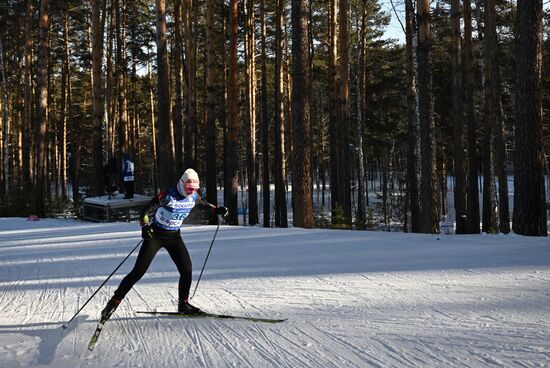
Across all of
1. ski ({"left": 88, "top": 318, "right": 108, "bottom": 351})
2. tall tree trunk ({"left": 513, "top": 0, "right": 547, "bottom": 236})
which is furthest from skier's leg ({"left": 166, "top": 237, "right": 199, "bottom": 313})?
tall tree trunk ({"left": 513, "top": 0, "right": 547, "bottom": 236})

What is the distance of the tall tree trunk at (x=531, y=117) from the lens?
919cm

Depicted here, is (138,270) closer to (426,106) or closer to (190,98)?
(426,106)

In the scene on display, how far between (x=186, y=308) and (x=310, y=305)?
4.57 feet

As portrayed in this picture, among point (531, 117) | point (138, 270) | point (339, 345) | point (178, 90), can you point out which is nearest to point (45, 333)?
point (138, 270)

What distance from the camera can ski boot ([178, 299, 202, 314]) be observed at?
512cm

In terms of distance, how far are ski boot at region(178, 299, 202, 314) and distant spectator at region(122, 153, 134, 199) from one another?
464 inches

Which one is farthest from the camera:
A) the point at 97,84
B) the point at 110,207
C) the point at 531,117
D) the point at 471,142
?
the point at 471,142

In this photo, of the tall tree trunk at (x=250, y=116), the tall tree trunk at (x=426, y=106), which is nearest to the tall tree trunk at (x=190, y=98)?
the tall tree trunk at (x=250, y=116)

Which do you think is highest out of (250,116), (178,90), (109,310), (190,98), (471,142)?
(178,90)

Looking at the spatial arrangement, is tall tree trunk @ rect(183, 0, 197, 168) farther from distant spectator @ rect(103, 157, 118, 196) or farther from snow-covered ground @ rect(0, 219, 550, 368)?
snow-covered ground @ rect(0, 219, 550, 368)

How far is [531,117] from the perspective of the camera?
9.27m

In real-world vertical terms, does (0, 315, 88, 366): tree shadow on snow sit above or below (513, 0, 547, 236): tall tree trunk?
below

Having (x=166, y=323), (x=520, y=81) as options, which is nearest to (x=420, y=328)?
(x=166, y=323)

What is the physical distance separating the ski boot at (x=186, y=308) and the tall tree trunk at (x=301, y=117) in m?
7.45
